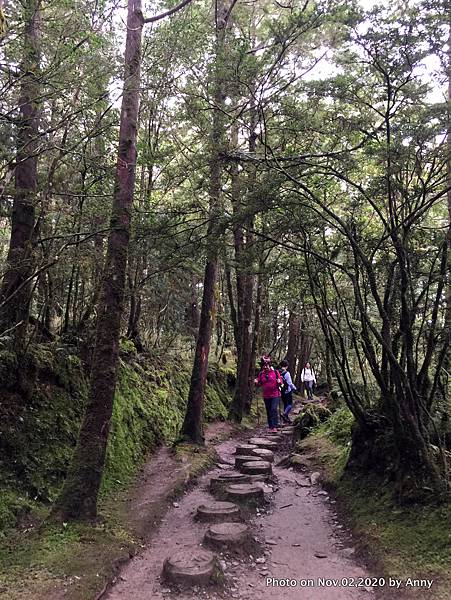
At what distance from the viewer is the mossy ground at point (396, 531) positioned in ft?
15.3

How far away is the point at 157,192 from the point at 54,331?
17.6 ft

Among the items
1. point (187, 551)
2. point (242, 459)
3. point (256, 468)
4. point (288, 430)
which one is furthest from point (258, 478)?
point (288, 430)

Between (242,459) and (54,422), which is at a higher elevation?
(54,422)

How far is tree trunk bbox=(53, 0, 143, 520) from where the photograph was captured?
579cm

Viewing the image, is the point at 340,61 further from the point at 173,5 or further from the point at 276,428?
the point at 276,428

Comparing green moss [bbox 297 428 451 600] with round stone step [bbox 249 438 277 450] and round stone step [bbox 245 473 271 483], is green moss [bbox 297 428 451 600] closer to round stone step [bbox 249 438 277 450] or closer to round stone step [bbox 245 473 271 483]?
round stone step [bbox 245 473 271 483]

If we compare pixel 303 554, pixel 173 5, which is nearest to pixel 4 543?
pixel 303 554

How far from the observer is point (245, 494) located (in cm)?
735

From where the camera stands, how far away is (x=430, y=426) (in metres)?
6.52

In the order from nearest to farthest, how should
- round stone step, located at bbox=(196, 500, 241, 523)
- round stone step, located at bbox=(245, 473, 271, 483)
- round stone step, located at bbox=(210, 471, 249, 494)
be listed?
1. round stone step, located at bbox=(196, 500, 241, 523)
2. round stone step, located at bbox=(210, 471, 249, 494)
3. round stone step, located at bbox=(245, 473, 271, 483)

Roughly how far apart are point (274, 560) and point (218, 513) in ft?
4.04

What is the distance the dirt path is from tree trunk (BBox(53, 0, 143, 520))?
1.10m

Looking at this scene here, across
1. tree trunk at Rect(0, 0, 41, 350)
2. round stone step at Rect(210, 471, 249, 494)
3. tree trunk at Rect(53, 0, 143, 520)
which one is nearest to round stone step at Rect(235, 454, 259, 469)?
round stone step at Rect(210, 471, 249, 494)

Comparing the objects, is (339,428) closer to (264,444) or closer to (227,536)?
(264,444)
